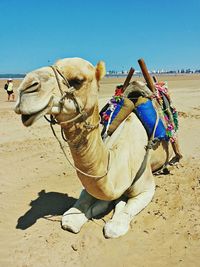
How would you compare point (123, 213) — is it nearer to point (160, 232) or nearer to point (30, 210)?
point (160, 232)

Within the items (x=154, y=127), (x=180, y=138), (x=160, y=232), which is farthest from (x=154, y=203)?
(x=180, y=138)

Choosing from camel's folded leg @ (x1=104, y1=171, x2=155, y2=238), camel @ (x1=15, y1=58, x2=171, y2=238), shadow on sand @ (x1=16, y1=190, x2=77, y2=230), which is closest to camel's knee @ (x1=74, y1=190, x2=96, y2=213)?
camel @ (x1=15, y1=58, x2=171, y2=238)

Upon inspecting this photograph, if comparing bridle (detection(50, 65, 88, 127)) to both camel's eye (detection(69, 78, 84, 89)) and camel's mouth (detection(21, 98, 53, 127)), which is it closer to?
camel's eye (detection(69, 78, 84, 89))

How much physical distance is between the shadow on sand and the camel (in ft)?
1.87

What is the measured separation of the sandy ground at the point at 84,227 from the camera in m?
3.80

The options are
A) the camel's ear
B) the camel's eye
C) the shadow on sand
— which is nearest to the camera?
the camel's eye

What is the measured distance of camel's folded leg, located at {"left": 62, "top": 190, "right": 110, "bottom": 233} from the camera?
167 inches

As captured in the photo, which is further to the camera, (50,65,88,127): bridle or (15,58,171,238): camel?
→ (50,65,88,127): bridle

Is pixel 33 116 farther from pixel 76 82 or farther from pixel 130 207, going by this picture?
pixel 130 207

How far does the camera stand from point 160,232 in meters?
4.18

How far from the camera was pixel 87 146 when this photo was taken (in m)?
3.41

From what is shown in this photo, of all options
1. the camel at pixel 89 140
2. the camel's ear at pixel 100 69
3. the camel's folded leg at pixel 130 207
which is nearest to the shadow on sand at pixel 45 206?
the camel at pixel 89 140

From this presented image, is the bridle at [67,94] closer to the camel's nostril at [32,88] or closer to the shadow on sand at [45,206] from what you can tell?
the camel's nostril at [32,88]

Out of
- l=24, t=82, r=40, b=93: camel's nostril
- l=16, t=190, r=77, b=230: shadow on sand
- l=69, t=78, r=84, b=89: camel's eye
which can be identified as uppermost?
l=24, t=82, r=40, b=93: camel's nostril
